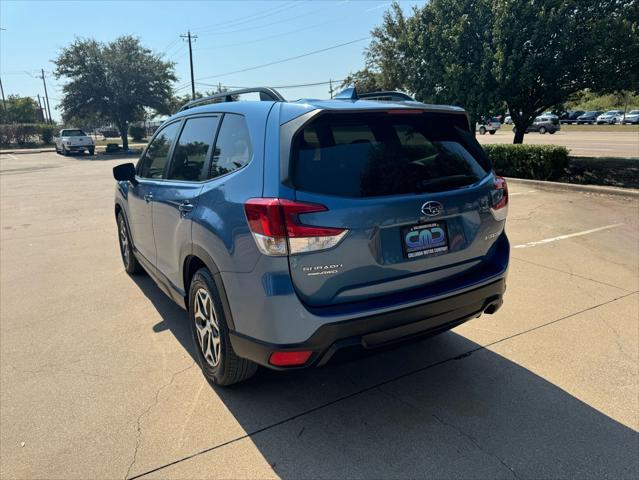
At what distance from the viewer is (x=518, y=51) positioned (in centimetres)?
1203

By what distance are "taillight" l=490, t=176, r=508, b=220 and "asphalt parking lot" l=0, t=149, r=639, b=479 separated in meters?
1.10

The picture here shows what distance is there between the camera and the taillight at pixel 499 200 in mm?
2977

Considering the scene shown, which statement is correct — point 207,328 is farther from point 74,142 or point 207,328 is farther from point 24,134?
point 24,134

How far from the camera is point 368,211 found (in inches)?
93.6

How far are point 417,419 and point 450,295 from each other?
2.49ft

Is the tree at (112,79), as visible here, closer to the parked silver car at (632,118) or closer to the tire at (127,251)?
the tire at (127,251)

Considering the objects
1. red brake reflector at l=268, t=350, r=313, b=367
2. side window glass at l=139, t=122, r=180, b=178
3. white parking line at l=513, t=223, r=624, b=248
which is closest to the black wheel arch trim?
red brake reflector at l=268, t=350, r=313, b=367

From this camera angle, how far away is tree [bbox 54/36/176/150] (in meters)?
34.8

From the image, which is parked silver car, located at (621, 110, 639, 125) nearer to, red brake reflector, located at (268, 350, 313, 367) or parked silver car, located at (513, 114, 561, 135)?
parked silver car, located at (513, 114, 561, 135)

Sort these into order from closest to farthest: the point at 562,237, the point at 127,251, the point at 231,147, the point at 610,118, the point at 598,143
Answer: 1. the point at 231,147
2. the point at 127,251
3. the point at 562,237
4. the point at 598,143
5. the point at 610,118

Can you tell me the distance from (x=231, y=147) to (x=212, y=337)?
1.22 metres

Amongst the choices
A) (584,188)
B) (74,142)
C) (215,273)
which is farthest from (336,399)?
(74,142)

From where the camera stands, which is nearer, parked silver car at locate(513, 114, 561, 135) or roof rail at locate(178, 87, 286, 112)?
roof rail at locate(178, 87, 286, 112)

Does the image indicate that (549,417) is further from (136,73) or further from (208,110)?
(136,73)
